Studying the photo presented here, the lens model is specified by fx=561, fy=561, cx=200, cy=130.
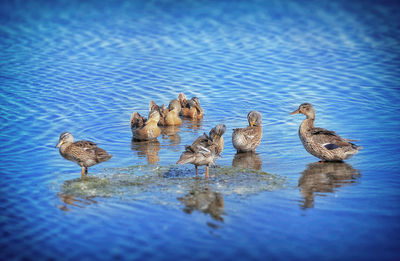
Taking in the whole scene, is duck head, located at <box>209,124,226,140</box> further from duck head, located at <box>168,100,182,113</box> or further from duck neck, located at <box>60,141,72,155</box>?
duck head, located at <box>168,100,182,113</box>

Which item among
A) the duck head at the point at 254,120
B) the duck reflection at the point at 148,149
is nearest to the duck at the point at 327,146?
the duck head at the point at 254,120

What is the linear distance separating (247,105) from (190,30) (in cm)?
1080

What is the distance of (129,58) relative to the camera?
21203 mm

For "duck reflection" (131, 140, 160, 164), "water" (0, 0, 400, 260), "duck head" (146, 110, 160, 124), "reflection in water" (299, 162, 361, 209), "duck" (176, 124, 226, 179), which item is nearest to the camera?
"water" (0, 0, 400, 260)

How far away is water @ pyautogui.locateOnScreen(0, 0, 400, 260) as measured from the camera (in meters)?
7.74


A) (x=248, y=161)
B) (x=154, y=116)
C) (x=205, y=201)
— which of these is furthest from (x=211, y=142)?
(x=154, y=116)

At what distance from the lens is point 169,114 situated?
14602 millimetres

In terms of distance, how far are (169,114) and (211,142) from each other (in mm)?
4183

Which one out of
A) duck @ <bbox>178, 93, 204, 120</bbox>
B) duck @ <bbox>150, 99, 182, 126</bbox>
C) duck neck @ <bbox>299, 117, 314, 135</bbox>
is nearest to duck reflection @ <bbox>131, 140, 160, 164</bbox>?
duck @ <bbox>150, 99, 182, 126</bbox>

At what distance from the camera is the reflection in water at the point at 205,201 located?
28.0 ft

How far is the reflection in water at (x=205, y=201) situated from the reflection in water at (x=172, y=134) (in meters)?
3.73

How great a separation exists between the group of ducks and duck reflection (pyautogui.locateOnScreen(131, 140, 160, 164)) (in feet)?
0.41

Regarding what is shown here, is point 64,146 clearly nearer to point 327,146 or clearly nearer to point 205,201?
Result: point 205,201

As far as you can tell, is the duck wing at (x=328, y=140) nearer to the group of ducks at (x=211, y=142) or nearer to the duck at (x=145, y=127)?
the group of ducks at (x=211, y=142)
